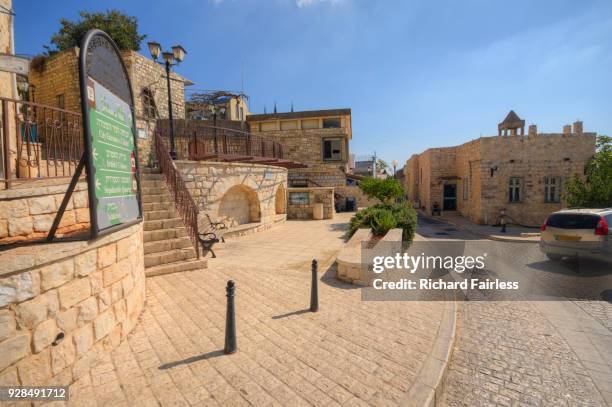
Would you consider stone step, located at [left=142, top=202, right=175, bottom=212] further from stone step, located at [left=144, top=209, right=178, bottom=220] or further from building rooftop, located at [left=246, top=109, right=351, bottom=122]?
building rooftop, located at [left=246, top=109, right=351, bottom=122]

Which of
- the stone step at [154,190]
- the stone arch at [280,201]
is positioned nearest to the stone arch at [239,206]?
the stone arch at [280,201]

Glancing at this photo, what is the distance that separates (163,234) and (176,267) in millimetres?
785

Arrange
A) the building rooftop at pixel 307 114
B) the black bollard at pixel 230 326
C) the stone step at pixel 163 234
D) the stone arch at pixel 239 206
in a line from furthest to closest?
the building rooftop at pixel 307 114 → the stone arch at pixel 239 206 → the stone step at pixel 163 234 → the black bollard at pixel 230 326

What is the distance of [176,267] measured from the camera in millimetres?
5762

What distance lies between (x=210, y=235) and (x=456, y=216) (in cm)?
1827

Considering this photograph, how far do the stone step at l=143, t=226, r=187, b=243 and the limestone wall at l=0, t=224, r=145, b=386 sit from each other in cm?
246

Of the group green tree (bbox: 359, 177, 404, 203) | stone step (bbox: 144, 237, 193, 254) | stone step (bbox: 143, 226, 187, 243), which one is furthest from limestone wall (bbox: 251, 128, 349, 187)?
stone step (bbox: 144, 237, 193, 254)

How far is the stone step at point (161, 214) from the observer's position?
638 centimetres

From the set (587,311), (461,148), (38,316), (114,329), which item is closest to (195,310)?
(114,329)

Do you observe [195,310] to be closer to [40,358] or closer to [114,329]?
[114,329]

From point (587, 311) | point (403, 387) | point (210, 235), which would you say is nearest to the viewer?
point (403, 387)

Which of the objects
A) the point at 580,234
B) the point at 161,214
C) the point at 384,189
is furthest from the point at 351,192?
the point at 161,214

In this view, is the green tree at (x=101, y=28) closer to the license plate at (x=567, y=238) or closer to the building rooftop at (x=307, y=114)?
the building rooftop at (x=307, y=114)

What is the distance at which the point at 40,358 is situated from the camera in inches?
93.6
